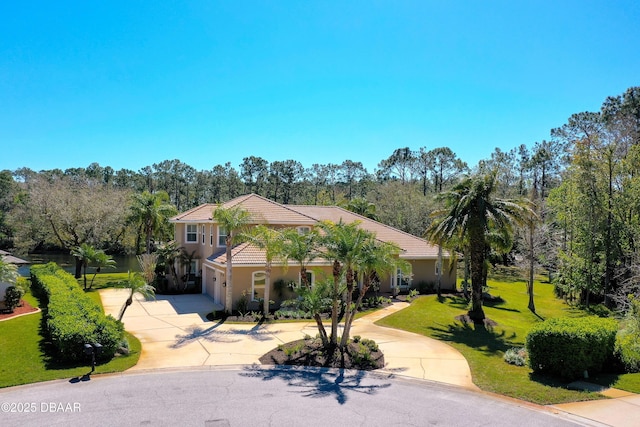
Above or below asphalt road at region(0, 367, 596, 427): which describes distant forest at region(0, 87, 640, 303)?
above

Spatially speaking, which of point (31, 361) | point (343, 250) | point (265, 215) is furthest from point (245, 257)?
point (31, 361)

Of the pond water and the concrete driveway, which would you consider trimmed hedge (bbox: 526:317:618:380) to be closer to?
the concrete driveway

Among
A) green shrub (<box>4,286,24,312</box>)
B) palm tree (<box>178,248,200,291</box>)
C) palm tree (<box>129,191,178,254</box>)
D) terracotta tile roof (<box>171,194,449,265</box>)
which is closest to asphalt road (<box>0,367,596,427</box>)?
terracotta tile roof (<box>171,194,449,265</box>)

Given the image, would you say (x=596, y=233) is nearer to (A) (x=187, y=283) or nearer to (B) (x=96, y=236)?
(A) (x=187, y=283)

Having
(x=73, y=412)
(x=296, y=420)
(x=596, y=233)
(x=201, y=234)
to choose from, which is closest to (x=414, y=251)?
(x=596, y=233)

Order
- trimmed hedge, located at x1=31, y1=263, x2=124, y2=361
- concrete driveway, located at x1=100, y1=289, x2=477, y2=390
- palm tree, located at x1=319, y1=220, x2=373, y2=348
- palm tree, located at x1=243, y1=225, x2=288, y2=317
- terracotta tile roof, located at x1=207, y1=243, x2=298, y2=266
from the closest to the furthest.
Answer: trimmed hedge, located at x1=31, y1=263, x2=124, y2=361 → concrete driveway, located at x1=100, y1=289, x2=477, y2=390 → palm tree, located at x1=319, y1=220, x2=373, y2=348 → palm tree, located at x1=243, y1=225, x2=288, y2=317 → terracotta tile roof, located at x1=207, y1=243, x2=298, y2=266

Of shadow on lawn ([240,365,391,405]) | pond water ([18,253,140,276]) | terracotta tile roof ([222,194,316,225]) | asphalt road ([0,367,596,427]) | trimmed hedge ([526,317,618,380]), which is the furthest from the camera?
pond water ([18,253,140,276])
